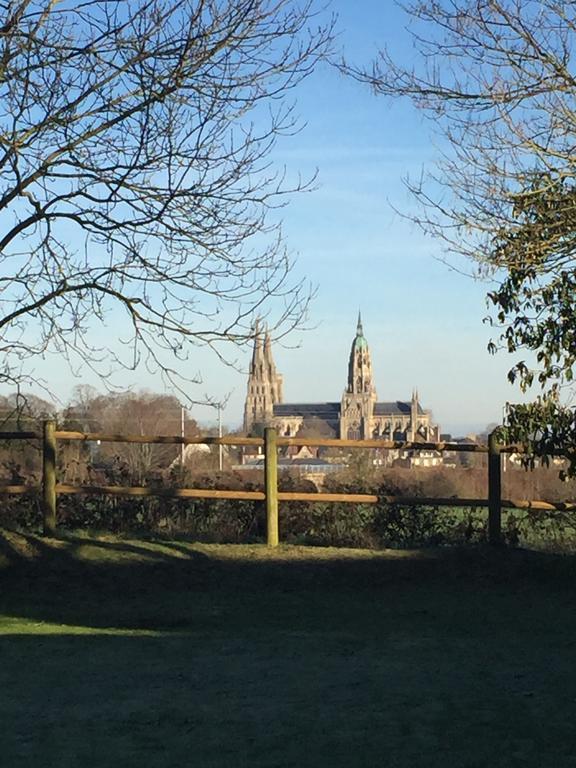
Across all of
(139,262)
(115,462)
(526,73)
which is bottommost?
(115,462)

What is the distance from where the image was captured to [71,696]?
6078mm

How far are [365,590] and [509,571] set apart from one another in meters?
1.68

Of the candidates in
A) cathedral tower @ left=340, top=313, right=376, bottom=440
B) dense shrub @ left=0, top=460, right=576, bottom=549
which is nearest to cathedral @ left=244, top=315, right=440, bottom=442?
cathedral tower @ left=340, top=313, right=376, bottom=440

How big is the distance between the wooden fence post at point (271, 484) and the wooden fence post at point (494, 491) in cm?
243

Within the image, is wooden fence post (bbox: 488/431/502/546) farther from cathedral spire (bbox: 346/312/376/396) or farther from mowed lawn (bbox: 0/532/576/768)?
cathedral spire (bbox: 346/312/376/396)

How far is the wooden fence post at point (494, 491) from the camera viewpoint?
12641 millimetres

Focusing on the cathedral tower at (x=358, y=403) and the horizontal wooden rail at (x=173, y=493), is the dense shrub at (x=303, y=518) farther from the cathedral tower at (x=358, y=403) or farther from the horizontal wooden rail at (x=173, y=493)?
the cathedral tower at (x=358, y=403)

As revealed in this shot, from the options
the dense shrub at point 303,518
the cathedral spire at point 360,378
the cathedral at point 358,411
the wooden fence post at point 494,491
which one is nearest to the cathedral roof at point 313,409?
the cathedral at point 358,411

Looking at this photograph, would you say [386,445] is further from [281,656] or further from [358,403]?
[358,403]

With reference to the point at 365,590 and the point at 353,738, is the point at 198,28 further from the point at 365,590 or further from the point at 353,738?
the point at 353,738

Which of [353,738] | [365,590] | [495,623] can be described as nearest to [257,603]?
[365,590]

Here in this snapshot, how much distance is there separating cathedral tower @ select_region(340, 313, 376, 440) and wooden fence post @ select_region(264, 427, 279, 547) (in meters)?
111

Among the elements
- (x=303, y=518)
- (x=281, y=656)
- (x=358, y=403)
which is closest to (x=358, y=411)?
(x=358, y=403)

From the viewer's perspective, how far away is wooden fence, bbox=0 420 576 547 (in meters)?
12.7
